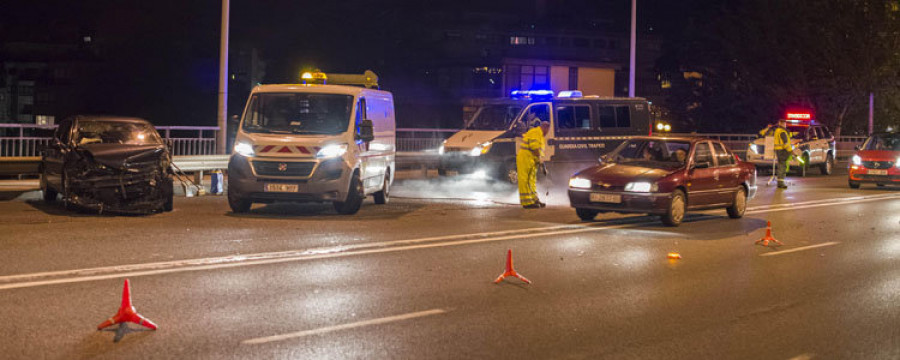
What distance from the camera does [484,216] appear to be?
15898 mm

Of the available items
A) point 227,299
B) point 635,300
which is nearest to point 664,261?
point 635,300

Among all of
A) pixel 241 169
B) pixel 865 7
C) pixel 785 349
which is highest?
pixel 865 7

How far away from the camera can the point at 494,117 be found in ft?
75.2

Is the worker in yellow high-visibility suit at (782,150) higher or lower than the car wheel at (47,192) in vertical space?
higher

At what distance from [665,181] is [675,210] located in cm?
51

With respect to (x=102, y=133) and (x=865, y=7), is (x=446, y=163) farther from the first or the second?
(x=865, y=7)

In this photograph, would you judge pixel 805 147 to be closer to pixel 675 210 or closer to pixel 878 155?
pixel 878 155

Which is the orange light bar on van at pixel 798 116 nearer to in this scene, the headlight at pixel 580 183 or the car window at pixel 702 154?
the car window at pixel 702 154

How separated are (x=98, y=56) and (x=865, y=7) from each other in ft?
136

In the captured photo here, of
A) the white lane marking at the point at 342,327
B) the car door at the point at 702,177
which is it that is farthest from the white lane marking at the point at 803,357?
the car door at the point at 702,177

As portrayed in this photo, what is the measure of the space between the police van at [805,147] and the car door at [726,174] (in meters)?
16.5

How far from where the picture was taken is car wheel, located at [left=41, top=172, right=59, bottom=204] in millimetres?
16094

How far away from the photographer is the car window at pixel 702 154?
51.2 feet

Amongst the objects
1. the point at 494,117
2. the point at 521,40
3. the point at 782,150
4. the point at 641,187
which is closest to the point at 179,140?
the point at 494,117
